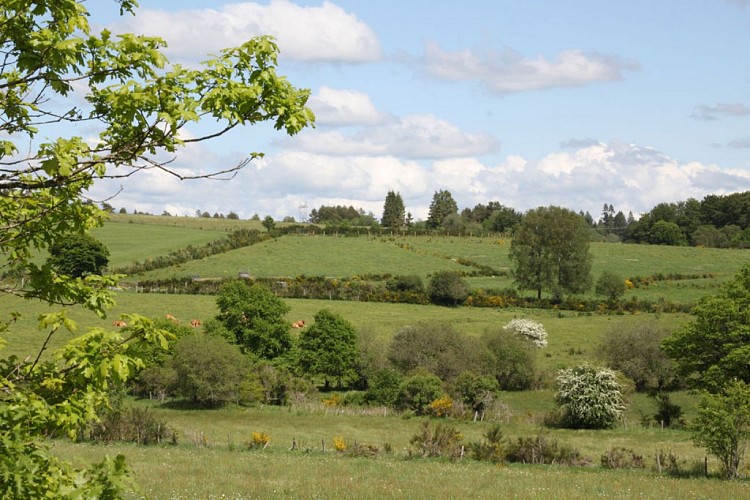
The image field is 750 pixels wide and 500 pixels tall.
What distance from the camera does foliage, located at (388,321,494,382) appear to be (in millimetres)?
59875

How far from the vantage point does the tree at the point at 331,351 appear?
200 feet

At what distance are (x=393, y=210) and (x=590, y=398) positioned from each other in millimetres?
145549

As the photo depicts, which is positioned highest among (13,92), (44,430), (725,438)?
(13,92)

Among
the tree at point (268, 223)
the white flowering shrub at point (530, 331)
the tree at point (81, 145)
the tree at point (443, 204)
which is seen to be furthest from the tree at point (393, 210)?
the tree at point (81, 145)

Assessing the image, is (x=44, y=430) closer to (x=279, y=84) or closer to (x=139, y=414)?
(x=279, y=84)

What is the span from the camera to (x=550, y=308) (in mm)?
90125

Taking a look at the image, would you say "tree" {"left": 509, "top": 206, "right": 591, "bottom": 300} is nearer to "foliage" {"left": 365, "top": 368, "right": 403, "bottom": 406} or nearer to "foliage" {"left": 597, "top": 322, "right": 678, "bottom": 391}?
"foliage" {"left": 597, "top": 322, "right": 678, "bottom": 391}

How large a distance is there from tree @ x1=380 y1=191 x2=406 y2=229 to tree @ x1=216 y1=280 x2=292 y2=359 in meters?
124

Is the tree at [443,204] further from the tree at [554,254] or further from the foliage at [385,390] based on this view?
the foliage at [385,390]

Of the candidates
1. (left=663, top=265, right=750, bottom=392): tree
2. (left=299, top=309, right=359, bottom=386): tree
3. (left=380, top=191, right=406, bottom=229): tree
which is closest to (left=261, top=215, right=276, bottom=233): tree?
(left=380, top=191, right=406, bottom=229): tree

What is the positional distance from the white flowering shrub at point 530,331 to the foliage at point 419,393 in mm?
20271

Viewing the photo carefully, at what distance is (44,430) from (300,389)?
4938 cm

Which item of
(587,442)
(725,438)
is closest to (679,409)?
(587,442)

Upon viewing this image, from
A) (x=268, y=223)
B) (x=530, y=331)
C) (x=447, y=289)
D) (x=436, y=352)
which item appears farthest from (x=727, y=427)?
(x=268, y=223)
